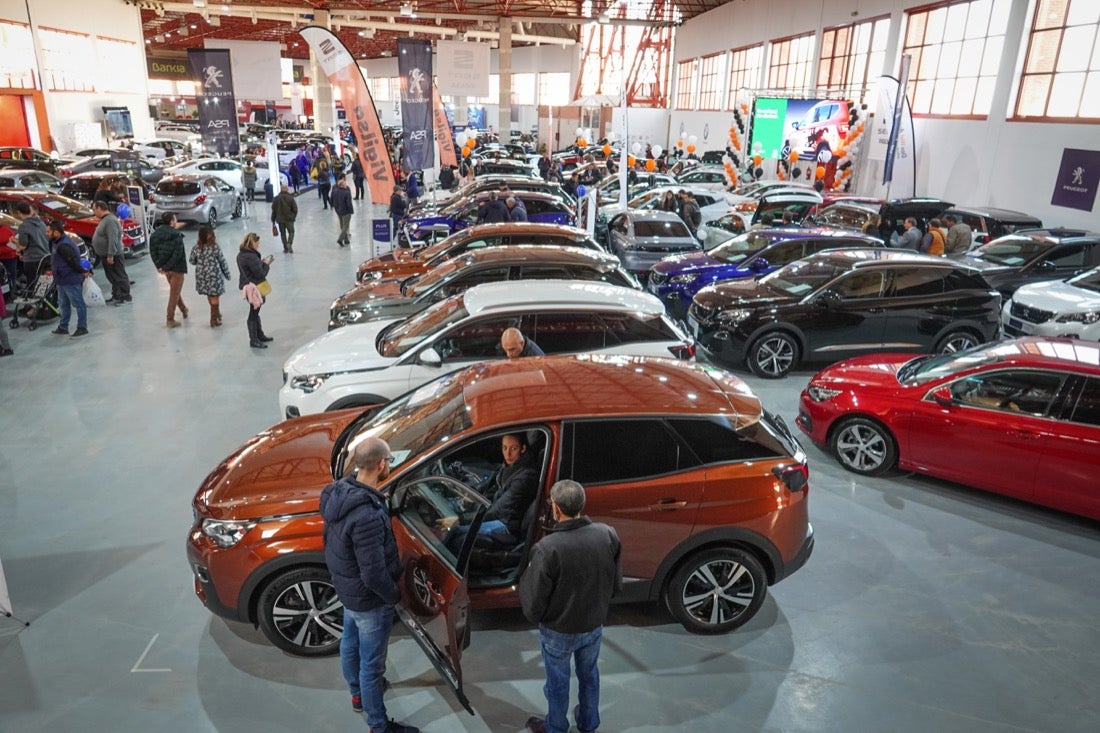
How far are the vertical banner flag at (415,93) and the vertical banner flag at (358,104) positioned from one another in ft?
10.6

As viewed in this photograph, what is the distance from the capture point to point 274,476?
4.41 m

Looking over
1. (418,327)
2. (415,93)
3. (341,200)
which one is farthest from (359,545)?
(415,93)

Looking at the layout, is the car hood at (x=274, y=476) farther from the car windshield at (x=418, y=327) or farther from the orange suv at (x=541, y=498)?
the car windshield at (x=418, y=327)

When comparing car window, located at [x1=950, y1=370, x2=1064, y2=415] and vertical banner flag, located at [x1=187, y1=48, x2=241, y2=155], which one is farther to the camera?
vertical banner flag, located at [x1=187, y1=48, x2=241, y2=155]

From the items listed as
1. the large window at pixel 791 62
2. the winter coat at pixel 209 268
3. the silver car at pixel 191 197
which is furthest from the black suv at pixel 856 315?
the large window at pixel 791 62

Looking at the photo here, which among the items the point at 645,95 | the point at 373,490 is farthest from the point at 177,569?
the point at 645,95

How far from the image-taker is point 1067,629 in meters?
4.77

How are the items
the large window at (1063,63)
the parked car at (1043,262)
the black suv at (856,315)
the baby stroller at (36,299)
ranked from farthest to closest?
the large window at (1063,63) < the parked car at (1043,262) < the baby stroller at (36,299) < the black suv at (856,315)

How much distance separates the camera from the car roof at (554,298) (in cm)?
695

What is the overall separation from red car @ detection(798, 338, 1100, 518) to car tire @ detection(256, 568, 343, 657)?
4.85 m

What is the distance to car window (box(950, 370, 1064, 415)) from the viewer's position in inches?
229

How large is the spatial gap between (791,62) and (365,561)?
103 feet

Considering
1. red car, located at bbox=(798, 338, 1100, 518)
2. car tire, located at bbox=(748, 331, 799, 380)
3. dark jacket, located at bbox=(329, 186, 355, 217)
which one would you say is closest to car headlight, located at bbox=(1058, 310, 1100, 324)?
car tire, located at bbox=(748, 331, 799, 380)

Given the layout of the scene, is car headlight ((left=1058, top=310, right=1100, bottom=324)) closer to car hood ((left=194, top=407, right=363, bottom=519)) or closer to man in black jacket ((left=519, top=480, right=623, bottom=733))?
man in black jacket ((left=519, top=480, right=623, bottom=733))
